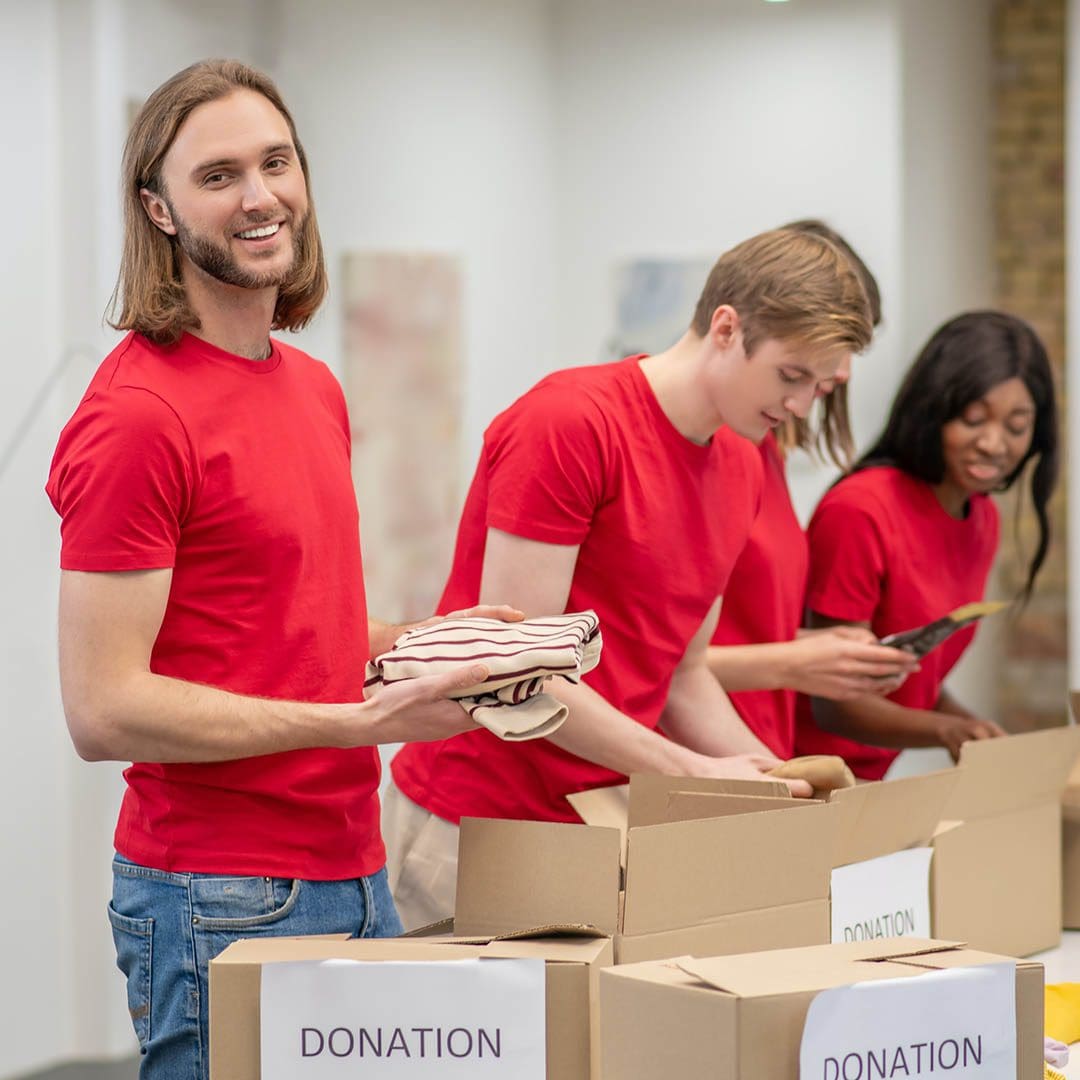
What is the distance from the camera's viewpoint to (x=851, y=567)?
102 inches

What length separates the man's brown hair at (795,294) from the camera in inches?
76.1

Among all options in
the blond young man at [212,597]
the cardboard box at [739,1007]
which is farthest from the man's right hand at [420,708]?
the cardboard box at [739,1007]

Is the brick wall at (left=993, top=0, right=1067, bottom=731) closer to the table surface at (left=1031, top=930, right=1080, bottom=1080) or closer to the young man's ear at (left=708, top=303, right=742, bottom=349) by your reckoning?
the table surface at (left=1031, top=930, right=1080, bottom=1080)

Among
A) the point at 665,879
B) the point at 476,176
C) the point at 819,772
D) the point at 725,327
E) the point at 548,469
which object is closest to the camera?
the point at 665,879

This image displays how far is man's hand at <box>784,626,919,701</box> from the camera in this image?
2307mm

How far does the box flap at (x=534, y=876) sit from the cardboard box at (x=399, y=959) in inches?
3.7

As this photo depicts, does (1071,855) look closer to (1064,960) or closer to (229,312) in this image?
(1064,960)

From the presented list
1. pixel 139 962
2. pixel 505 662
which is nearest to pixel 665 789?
pixel 505 662

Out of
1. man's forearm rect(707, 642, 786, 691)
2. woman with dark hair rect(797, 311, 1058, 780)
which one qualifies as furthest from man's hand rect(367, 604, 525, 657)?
woman with dark hair rect(797, 311, 1058, 780)

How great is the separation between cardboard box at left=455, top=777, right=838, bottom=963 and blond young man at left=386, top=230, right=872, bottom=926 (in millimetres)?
Answer: 370

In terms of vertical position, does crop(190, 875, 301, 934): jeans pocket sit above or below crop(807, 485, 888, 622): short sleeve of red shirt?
below

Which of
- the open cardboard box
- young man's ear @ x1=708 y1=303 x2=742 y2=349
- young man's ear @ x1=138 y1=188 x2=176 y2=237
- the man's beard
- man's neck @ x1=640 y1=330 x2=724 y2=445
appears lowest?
the open cardboard box

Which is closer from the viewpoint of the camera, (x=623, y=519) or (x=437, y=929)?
(x=437, y=929)

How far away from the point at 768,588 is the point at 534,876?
3.52 ft
